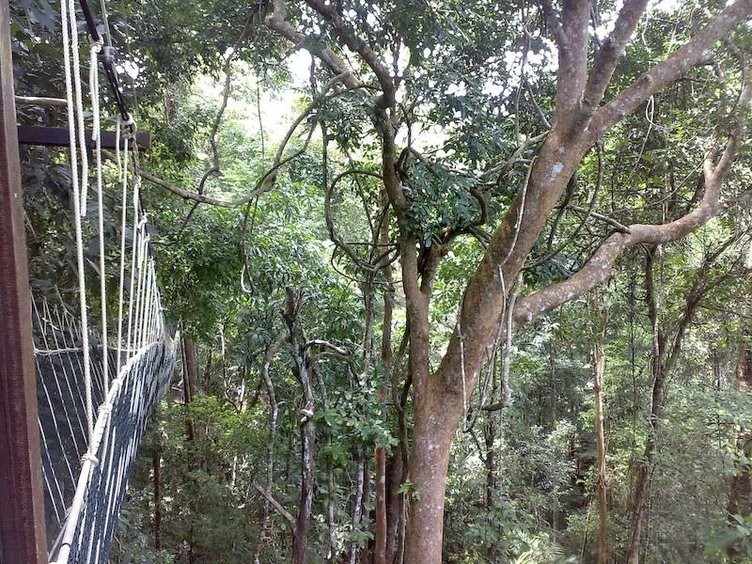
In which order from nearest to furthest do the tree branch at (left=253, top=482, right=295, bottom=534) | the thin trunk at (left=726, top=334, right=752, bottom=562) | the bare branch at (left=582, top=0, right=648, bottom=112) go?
the bare branch at (left=582, top=0, right=648, bottom=112) < the tree branch at (left=253, top=482, right=295, bottom=534) < the thin trunk at (left=726, top=334, right=752, bottom=562)

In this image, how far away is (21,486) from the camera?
0.34 meters

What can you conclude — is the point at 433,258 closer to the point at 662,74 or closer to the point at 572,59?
the point at 572,59

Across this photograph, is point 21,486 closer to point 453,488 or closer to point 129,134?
point 129,134

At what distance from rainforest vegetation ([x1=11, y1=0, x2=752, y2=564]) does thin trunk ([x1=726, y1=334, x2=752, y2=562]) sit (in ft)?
0.05

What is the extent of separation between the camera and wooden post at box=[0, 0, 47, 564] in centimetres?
33

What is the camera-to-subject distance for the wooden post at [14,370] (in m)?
0.33

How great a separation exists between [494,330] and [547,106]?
45.1 inches

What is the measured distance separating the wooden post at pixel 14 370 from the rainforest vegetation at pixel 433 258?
76 centimetres

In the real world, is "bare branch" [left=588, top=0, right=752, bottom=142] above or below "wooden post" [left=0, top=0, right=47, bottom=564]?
above

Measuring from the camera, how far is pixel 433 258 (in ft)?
6.70

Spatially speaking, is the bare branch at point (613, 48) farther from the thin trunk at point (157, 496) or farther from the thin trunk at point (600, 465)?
the thin trunk at point (157, 496)

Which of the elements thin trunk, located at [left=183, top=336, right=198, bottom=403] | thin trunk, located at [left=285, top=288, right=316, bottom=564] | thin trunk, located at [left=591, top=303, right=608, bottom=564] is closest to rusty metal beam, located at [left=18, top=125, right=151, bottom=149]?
thin trunk, located at [left=285, top=288, right=316, bottom=564]

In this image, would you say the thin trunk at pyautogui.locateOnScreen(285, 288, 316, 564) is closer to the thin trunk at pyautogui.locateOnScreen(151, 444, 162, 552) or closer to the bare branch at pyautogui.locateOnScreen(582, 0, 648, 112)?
the bare branch at pyautogui.locateOnScreen(582, 0, 648, 112)

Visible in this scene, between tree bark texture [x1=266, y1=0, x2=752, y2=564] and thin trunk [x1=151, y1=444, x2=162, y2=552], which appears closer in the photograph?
tree bark texture [x1=266, y1=0, x2=752, y2=564]
